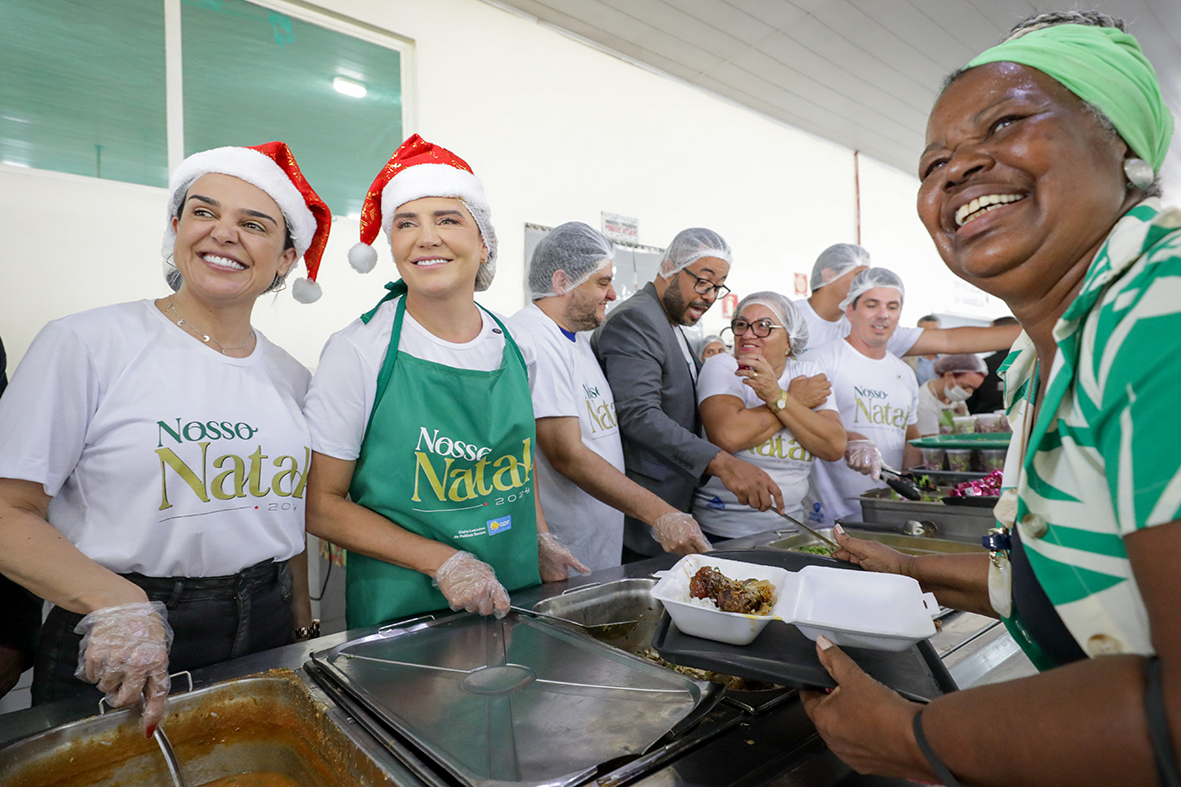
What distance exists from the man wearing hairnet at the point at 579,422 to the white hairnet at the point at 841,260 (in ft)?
5.71

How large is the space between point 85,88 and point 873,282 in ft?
12.0

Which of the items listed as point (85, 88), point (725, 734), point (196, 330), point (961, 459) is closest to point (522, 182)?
point (85, 88)

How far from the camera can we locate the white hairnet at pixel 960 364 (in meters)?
4.16

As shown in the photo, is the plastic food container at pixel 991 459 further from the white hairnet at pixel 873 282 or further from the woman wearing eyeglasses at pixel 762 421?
the white hairnet at pixel 873 282

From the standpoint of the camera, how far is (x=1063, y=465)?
1.94 ft

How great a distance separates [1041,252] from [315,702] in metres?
1.13

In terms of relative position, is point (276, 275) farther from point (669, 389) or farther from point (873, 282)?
point (873, 282)

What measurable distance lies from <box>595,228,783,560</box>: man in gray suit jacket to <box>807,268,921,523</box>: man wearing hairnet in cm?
59

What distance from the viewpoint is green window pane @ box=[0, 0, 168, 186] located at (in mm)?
2295

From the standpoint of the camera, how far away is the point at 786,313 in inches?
98.4

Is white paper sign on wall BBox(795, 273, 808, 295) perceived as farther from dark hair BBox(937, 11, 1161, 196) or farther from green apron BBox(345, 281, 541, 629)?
dark hair BBox(937, 11, 1161, 196)

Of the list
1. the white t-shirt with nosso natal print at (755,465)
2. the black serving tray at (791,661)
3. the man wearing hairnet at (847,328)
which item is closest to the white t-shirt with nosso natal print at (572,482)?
the white t-shirt with nosso natal print at (755,465)

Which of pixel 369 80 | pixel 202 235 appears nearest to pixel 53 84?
pixel 369 80

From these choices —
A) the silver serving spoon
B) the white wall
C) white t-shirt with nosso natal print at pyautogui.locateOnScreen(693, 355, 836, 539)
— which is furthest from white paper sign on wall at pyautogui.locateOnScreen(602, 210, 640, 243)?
the silver serving spoon
